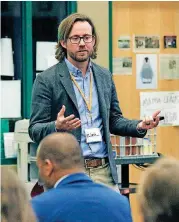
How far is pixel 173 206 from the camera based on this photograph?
104 inches

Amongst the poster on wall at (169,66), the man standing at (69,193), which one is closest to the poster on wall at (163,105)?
the poster on wall at (169,66)

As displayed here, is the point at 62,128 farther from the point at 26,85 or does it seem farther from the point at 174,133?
the point at 174,133

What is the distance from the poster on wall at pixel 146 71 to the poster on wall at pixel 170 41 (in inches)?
7.8

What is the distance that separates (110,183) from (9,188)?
7.31ft

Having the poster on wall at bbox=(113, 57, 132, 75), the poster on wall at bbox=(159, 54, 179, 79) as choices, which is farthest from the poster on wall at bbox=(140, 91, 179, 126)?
the poster on wall at bbox=(113, 57, 132, 75)

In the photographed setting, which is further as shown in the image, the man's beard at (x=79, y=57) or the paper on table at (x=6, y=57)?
the paper on table at (x=6, y=57)

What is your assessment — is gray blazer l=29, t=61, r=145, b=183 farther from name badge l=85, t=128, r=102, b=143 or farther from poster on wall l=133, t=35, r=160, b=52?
poster on wall l=133, t=35, r=160, b=52

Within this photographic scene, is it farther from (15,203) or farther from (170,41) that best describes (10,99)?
(15,203)

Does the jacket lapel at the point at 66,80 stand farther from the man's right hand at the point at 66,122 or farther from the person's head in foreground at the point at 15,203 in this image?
the person's head in foreground at the point at 15,203

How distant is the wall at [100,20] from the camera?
306 inches

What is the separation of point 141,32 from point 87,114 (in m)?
3.59

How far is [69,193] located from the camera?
10.9 feet

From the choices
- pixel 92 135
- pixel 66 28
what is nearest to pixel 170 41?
pixel 66 28

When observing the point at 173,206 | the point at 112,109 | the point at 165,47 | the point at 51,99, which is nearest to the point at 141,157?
the point at 112,109
